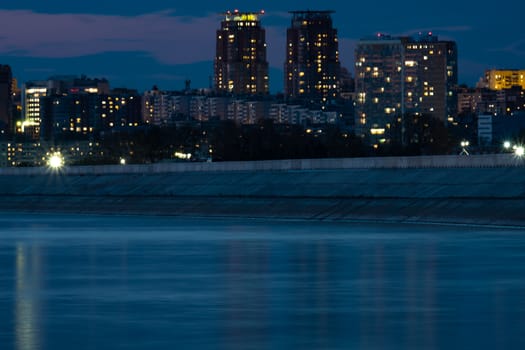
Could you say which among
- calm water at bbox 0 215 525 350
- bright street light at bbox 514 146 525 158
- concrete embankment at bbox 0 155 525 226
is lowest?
calm water at bbox 0 215 525 350

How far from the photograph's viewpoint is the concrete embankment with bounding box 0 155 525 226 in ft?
224

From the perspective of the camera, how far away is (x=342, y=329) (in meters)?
24.2

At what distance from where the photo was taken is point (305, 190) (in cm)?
8438

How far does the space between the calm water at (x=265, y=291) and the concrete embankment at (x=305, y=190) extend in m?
14.7

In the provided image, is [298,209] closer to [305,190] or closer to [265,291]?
[305,190]

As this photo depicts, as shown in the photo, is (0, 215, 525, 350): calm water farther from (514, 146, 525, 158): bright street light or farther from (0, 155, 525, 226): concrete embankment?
(514, 146, 525, 158): bright street light

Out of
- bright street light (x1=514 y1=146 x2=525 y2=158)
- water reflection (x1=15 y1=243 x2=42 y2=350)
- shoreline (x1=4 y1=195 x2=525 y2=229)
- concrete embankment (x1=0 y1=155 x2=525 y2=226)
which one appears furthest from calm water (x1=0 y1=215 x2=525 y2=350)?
bright street light (x1=514 y1=146 x2=525 y2=158)

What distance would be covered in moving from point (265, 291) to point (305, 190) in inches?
2107

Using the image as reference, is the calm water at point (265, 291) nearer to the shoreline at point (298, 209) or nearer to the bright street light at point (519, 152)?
the shoreline at point (298, 209)

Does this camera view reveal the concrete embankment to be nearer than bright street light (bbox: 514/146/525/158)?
Yes

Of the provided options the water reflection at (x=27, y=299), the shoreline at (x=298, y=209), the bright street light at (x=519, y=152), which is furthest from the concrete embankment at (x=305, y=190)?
the water reflection at (x=27, y=299)

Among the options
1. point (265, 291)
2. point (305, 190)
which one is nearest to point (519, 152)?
point (305, 190)

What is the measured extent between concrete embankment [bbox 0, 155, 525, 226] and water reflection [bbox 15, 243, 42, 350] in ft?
85.8

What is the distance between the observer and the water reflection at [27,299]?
911 inches
